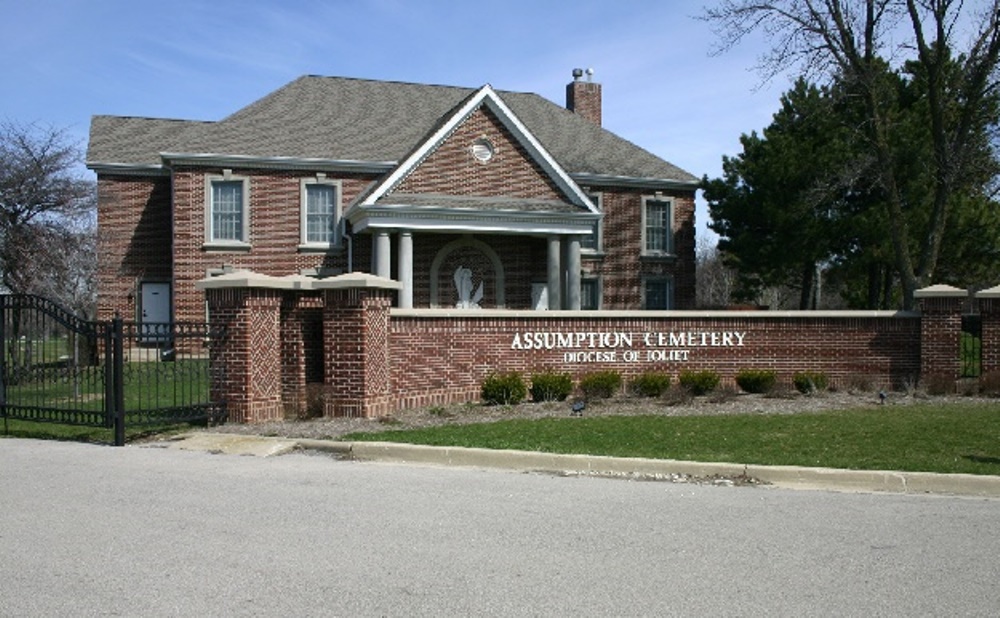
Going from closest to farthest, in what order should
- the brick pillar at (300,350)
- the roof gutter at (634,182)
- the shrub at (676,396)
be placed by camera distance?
the brick pillar at (300,350) < the shrub at (676,396) < the roof gutter at (634,182)

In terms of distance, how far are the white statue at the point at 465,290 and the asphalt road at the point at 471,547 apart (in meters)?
18.4

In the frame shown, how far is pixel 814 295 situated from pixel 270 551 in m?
41.2

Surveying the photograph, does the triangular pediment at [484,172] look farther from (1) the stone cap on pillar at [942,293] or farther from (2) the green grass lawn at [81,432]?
(2) the green grass lawn at [81,432]

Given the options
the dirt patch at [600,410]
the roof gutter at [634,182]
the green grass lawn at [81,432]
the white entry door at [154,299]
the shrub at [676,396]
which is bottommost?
the green grass lawn at [81,432]

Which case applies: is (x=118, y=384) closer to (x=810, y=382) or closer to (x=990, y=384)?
(x=810, y=382)

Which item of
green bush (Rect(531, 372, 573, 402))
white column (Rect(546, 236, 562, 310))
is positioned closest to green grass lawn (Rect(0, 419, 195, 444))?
green bush (Rect(531, 372, 573, 402))

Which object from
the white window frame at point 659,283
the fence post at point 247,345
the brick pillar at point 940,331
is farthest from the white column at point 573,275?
the fence post at point 247,345

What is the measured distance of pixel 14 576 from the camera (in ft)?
19.1

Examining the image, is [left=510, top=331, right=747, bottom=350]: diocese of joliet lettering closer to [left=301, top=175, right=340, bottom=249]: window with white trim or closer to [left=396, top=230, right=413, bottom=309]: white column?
[left=396, top=230, right=413, bottom=309]: white column

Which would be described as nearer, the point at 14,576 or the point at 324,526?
the point at 14,576

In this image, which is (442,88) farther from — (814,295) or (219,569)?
(219,569)

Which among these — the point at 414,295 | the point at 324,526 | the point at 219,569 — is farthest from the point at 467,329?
the point at 414,295

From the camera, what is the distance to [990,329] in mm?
17484

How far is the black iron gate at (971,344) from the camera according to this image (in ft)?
57.8
